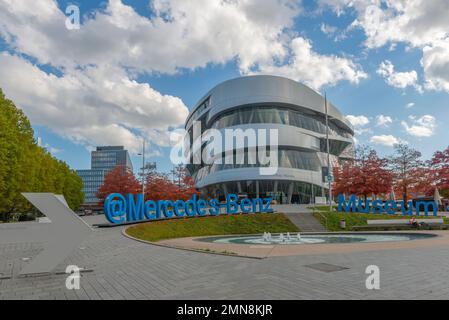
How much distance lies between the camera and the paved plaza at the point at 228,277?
6914mm

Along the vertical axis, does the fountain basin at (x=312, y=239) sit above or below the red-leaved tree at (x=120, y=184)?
below

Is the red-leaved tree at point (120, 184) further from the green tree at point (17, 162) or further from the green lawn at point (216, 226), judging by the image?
the green lawn at point (216, 226)

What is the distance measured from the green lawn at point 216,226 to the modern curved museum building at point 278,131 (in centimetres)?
3048

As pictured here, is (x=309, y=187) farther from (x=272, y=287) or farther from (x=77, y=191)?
(x=272, y=287)

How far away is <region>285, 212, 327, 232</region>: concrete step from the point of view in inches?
1166

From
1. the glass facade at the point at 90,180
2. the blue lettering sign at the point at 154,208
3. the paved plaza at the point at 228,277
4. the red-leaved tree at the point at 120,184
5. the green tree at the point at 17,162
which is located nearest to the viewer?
the paved plaza at the point at 228,277

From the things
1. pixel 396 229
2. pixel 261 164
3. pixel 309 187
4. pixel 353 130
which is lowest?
pixel 396 229

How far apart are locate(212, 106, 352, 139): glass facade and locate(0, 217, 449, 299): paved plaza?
180ft

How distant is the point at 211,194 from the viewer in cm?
7444

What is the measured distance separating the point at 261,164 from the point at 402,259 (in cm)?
5194

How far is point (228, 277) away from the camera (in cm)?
844

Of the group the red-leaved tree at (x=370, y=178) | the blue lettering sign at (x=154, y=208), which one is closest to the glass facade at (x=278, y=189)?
the red-leaved tree at (x=370, y=178)

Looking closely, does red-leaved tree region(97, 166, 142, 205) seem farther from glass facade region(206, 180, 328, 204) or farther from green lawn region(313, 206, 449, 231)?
green lawn region(313, 206, 449, 231)
